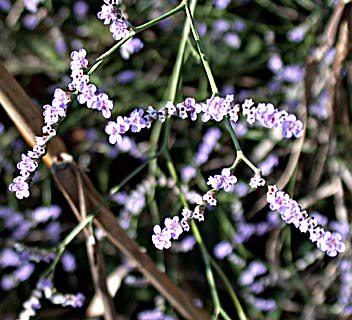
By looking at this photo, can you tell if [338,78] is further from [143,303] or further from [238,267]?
[143,303]

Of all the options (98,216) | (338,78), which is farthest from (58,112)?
(338,78)

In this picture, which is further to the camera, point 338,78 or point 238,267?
point 238,267

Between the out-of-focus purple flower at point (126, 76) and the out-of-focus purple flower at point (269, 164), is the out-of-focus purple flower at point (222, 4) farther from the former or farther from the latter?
the out-of-focus purple flower at point (269, 164)

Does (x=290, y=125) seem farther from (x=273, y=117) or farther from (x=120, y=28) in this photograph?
(x=120, y=28)

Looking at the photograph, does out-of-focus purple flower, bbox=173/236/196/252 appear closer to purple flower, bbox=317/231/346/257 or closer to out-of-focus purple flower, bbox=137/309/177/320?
out-of-focus purple flower, bbox=137/309/177/320

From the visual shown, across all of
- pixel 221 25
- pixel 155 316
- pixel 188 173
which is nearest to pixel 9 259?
pixel 155 316

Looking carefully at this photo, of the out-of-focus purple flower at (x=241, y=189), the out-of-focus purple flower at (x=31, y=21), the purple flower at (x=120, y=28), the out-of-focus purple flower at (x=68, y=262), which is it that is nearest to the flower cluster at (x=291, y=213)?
the purple flower at (x=120, y=28)
